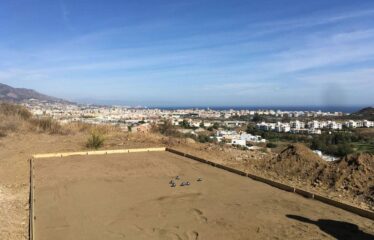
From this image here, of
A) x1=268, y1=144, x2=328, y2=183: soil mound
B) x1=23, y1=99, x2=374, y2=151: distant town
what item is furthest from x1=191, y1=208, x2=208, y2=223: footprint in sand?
x1=23, y1=99, x2=374, y2=151: distant town

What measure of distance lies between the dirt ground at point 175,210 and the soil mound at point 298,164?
100 cm

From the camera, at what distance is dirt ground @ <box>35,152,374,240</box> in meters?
4.34

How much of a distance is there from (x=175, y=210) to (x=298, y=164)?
3.49m

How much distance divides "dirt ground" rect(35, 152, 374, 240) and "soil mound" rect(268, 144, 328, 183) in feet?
3.28

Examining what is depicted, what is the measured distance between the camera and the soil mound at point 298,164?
23.6 feet

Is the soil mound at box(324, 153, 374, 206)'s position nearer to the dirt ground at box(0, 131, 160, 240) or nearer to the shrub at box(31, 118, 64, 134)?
the dirt ground at box(0, 131, 160, 240)

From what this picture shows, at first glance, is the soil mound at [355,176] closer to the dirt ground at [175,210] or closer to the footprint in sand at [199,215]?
the dirt ground at [175,210]

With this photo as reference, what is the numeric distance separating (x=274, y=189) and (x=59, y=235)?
367 centimetres

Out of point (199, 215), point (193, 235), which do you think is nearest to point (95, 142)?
point (199, 215)

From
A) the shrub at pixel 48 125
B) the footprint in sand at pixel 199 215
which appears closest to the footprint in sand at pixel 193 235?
the footprint in sand at pixel 199 215

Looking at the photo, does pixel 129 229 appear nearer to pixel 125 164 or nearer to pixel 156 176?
pixel 156 176

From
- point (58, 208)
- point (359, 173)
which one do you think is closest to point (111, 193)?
point (58, 208)

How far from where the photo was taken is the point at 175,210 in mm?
5250

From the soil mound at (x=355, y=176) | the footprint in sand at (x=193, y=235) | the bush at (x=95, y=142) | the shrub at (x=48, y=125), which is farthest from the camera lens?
the shrub at (x=48, y=125)
